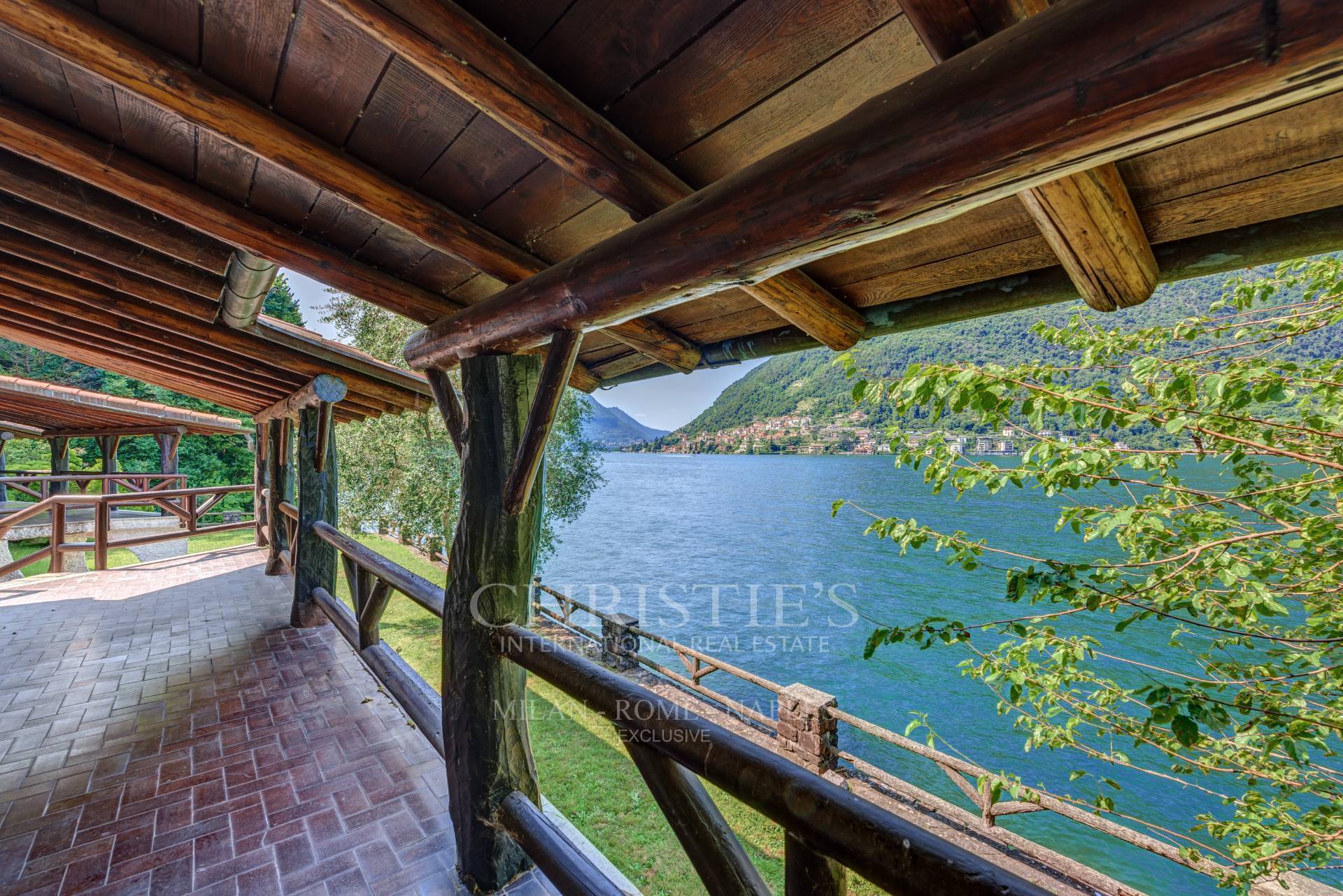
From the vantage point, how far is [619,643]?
7.65 meters

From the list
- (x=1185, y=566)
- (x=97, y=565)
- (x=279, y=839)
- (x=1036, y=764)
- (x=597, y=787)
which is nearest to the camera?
(x=1185, y=566)

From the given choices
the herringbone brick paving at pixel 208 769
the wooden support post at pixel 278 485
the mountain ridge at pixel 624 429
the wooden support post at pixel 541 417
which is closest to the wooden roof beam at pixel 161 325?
the wooden support post at pixel 278 485

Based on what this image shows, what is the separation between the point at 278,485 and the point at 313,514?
1.64 metres

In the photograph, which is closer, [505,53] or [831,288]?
[505,53]

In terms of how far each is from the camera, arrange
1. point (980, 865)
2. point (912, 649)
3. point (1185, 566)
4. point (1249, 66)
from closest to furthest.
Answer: point (1249, 66) → point (980, 865) → point (1185, 566) → point (912, 649)

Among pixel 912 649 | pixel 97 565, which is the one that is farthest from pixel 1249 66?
pixel 912 649

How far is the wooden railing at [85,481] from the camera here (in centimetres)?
813

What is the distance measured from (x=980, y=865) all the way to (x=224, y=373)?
579 centimetres

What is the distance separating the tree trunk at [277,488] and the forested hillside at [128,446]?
1398 cm

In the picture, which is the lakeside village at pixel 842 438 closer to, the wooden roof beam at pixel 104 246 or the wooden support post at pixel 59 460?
the wooden roof beam at pixel 104 246

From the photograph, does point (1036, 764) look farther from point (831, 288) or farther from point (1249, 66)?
point (1249, 66)

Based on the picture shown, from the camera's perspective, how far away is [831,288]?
150cm

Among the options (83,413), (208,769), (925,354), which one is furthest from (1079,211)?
(925,354)

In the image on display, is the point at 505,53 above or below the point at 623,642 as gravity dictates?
above
